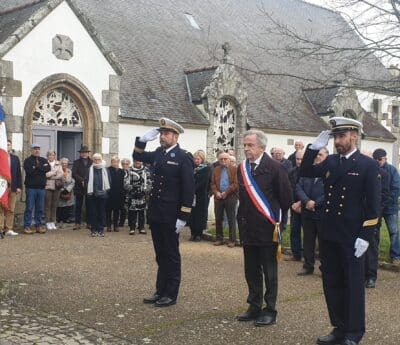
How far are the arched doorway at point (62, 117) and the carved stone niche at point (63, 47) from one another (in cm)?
46

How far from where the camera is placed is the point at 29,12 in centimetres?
1371

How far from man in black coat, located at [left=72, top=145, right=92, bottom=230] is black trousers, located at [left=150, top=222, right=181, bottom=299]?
6.61 m

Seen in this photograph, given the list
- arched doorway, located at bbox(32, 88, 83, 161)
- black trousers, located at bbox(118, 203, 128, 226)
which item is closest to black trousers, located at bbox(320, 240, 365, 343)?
black trousers, located at bbox(118, 203, 128, 226)

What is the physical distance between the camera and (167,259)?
6695 mm

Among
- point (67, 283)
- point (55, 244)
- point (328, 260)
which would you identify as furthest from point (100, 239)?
point (328, 260)

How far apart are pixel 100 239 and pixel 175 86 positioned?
302 inches

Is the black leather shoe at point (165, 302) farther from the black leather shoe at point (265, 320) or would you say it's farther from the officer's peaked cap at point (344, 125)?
the officer's peaked cap at point (344, 125)

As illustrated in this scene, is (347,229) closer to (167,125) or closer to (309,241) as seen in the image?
(167,125)

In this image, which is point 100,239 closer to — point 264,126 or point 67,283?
point 67,283

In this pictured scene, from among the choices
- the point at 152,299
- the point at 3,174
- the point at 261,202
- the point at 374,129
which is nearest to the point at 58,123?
the point at 3,174

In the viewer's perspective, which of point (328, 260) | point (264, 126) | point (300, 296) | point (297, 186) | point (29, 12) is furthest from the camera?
point (264, 126)

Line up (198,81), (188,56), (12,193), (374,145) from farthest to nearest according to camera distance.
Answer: (374,145) < (188,56) < (198,81) < (12,193)

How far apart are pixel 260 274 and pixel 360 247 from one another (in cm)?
128

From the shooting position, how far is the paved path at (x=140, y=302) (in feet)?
18.1
